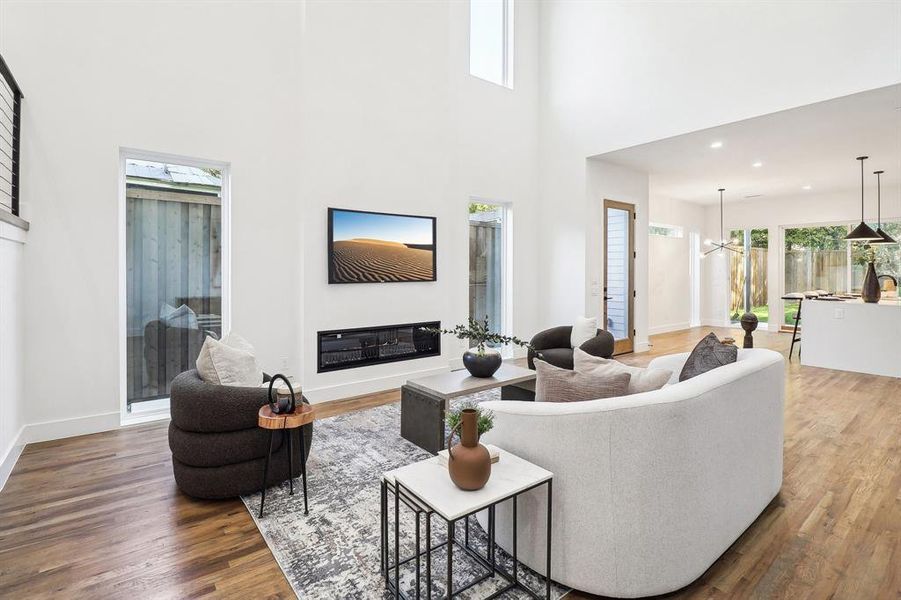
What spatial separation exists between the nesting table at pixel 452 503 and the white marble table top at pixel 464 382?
1297 millimetres

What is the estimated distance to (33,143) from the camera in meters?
3.40

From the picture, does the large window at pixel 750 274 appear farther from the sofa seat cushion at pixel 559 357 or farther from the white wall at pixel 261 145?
the sofa seat cushion at pixel 559 357

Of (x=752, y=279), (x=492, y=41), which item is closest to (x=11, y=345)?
(x=492, y=41)

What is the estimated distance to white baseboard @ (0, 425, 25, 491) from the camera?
9.10 ft

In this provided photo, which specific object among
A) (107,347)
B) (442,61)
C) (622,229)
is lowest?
(107,347)

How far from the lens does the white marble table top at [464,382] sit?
328cm

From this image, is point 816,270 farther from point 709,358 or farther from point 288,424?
point 288,424

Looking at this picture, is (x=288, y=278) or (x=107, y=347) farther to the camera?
(x=288, y=278)

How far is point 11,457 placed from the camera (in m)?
3.04

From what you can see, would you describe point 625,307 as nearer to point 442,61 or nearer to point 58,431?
point 442,61

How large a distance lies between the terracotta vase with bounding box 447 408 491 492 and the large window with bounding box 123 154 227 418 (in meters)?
3.47

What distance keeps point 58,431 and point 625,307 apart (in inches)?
264

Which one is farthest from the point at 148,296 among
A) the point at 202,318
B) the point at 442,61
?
the point at 442,61

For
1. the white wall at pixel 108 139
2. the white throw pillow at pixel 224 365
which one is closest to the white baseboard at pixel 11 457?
the white wall at pixel 108 139
